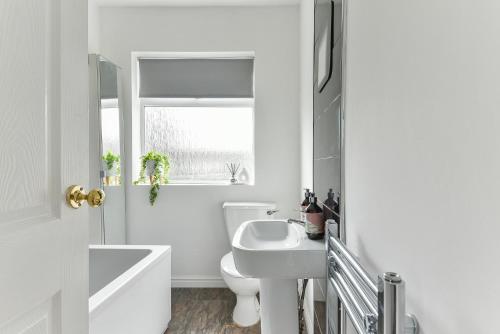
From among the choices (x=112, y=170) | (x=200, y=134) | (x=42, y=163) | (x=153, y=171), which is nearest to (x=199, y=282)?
(x=153, y=171)

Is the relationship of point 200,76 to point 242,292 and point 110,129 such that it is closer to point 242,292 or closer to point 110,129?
point 110,129

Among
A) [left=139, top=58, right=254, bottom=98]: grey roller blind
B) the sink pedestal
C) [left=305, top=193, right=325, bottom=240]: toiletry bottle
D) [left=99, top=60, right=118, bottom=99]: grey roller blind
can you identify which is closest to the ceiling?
[left=139, top=58, right=254, bottom=98]: grey roller blind

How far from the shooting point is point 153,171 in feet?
8.45

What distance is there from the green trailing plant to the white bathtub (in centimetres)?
63

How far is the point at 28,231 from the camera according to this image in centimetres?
58

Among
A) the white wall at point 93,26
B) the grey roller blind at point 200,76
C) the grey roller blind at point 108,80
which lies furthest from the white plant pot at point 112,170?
the white wall at point 93,26

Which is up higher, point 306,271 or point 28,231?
point 28,231

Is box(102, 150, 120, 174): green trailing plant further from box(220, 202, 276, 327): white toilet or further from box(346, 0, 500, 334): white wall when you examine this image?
box(346, 0, 500, 334): white wall

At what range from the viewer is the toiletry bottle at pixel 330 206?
1.28 m

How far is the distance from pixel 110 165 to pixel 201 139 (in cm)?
82

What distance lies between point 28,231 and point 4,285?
0.10 meters

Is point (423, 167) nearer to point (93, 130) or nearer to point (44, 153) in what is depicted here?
point (44, 153)

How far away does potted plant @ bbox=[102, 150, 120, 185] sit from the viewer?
2326 mm

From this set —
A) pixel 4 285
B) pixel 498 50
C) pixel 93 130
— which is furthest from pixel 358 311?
pixel 93 130
